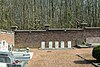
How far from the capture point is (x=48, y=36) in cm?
2994

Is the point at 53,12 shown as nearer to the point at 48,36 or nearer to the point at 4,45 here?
the point at 48,36

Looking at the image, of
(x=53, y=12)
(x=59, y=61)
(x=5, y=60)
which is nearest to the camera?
(x=5, y=60)

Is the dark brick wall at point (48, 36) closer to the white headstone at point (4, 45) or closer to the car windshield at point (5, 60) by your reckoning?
the white headstone at point (4, 45)

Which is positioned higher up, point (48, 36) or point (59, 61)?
point (48, 36)

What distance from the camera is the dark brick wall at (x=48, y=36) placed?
97.3 ft

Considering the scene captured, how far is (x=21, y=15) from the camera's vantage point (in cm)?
4450

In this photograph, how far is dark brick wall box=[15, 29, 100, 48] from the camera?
29.7m

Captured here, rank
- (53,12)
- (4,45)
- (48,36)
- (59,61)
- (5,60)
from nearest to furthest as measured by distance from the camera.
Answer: (5,60), (59,61), (4,45), (48,36), (53,12)

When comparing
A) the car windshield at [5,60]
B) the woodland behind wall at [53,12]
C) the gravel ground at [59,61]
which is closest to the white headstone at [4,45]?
the gravel ground at [59,61]

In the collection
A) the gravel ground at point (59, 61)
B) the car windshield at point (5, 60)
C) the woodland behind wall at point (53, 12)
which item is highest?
the woodland behind wall at point (53, 12)

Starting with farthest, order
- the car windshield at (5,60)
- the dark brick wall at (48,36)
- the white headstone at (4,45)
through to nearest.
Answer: the dark brick wall at (48,36), the white headstone at (4,45), the car windshield at (5,60)

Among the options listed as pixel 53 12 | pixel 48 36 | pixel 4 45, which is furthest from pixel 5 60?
pixel 53 12

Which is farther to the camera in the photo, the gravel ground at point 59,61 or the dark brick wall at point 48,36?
the dark brick wall at point 48,36

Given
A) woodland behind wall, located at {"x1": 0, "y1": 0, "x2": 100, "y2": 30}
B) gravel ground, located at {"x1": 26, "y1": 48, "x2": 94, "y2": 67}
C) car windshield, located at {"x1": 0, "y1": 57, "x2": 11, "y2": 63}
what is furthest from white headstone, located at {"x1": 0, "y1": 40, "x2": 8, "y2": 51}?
woodland behind wall, located at {"x1": 0, "y1": 0, "x2": 100, "y2": 30}
